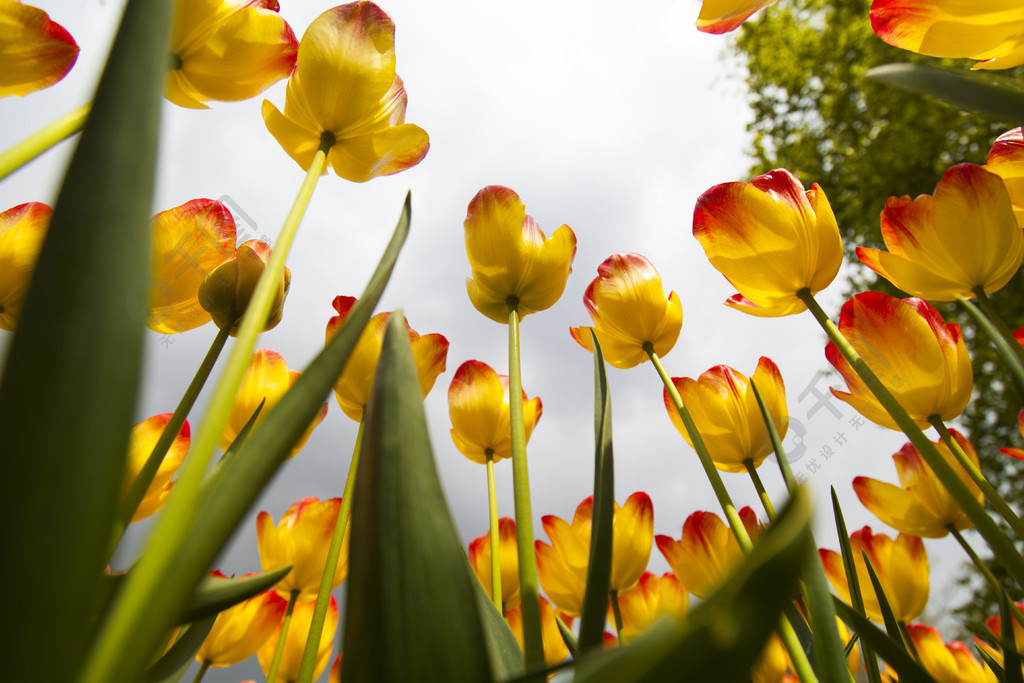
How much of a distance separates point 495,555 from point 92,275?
40 cm

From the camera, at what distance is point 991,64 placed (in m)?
0.36

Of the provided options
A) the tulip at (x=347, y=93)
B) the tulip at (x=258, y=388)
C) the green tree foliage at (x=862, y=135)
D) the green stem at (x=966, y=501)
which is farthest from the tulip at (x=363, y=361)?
the green tree foliage at (x=862, y=135)

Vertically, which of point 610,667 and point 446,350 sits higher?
point 446,350

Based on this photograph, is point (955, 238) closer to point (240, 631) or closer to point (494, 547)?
point (494, 547)

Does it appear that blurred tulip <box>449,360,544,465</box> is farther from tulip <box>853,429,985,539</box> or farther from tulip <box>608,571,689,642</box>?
tulip <box>853,429,985,539</box>

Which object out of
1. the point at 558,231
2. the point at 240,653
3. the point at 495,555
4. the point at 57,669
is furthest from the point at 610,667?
the point at 240,653

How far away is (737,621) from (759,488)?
475mm

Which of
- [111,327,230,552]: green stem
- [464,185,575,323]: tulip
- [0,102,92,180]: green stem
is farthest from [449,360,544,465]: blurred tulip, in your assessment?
[0,102,92,180]: green stem

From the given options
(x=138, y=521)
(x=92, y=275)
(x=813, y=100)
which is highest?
(x=813, y=100)

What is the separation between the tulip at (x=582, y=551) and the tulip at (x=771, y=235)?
0.35m

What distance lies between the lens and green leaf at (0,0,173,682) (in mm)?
124

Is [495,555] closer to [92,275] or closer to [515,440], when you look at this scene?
[515,440]

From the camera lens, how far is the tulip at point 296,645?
28.5 inches

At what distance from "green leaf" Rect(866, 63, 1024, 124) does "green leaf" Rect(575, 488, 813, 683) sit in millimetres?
234
